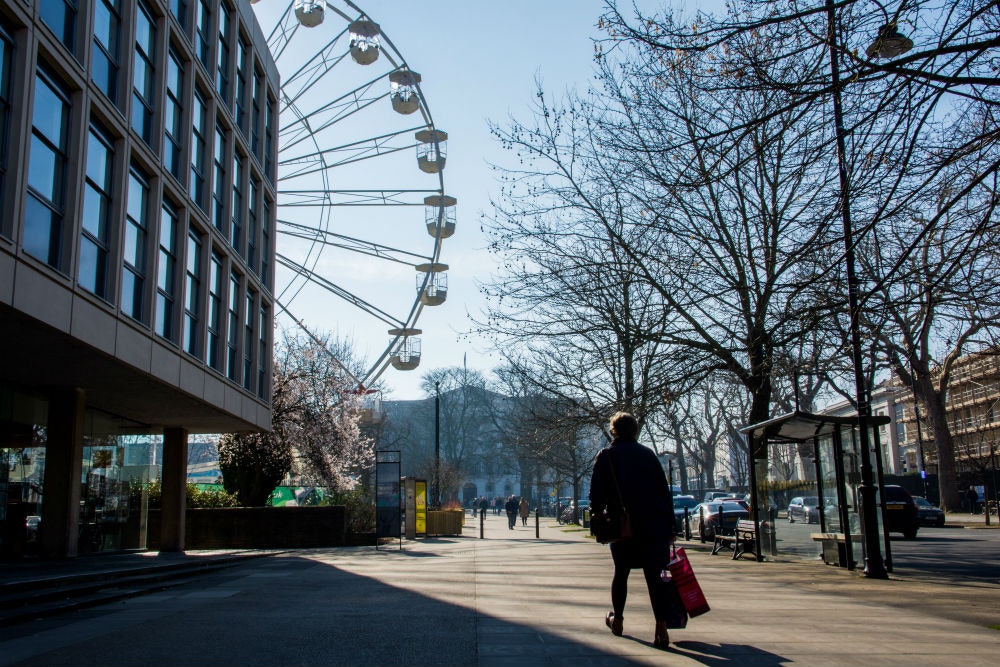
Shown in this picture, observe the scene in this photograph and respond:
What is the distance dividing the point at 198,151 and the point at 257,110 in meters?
6.68

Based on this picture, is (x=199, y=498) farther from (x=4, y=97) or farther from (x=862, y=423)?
(x=862, y=423)

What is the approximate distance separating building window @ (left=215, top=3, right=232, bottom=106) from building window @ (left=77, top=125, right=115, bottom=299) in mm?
8202

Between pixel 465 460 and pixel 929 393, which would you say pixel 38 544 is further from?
pixel 465 460

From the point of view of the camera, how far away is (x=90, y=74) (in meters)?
15.0

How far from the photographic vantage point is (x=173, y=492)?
25.1 m

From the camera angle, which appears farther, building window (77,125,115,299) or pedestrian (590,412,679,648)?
building window (77,125,115,299)

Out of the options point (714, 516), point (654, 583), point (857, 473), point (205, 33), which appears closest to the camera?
point (654, 583)

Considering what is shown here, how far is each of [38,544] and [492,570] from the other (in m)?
9.80

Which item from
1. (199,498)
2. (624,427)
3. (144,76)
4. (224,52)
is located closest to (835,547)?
(624,427)

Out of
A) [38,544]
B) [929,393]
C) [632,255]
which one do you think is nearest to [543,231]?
[632,255]

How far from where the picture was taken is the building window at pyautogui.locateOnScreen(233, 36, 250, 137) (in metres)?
25.6

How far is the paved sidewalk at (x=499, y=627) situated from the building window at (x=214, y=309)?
36.7 ft

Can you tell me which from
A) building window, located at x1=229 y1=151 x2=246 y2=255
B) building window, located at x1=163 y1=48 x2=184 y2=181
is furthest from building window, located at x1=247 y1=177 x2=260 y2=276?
building window, located at x1=163 y1=48 x2=184 y2=181

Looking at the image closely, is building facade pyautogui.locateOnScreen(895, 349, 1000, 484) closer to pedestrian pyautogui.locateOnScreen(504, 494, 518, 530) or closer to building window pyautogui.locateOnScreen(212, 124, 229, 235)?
pedestrian pyautogui.locateOnScreen(504, 494, 518, 530)
